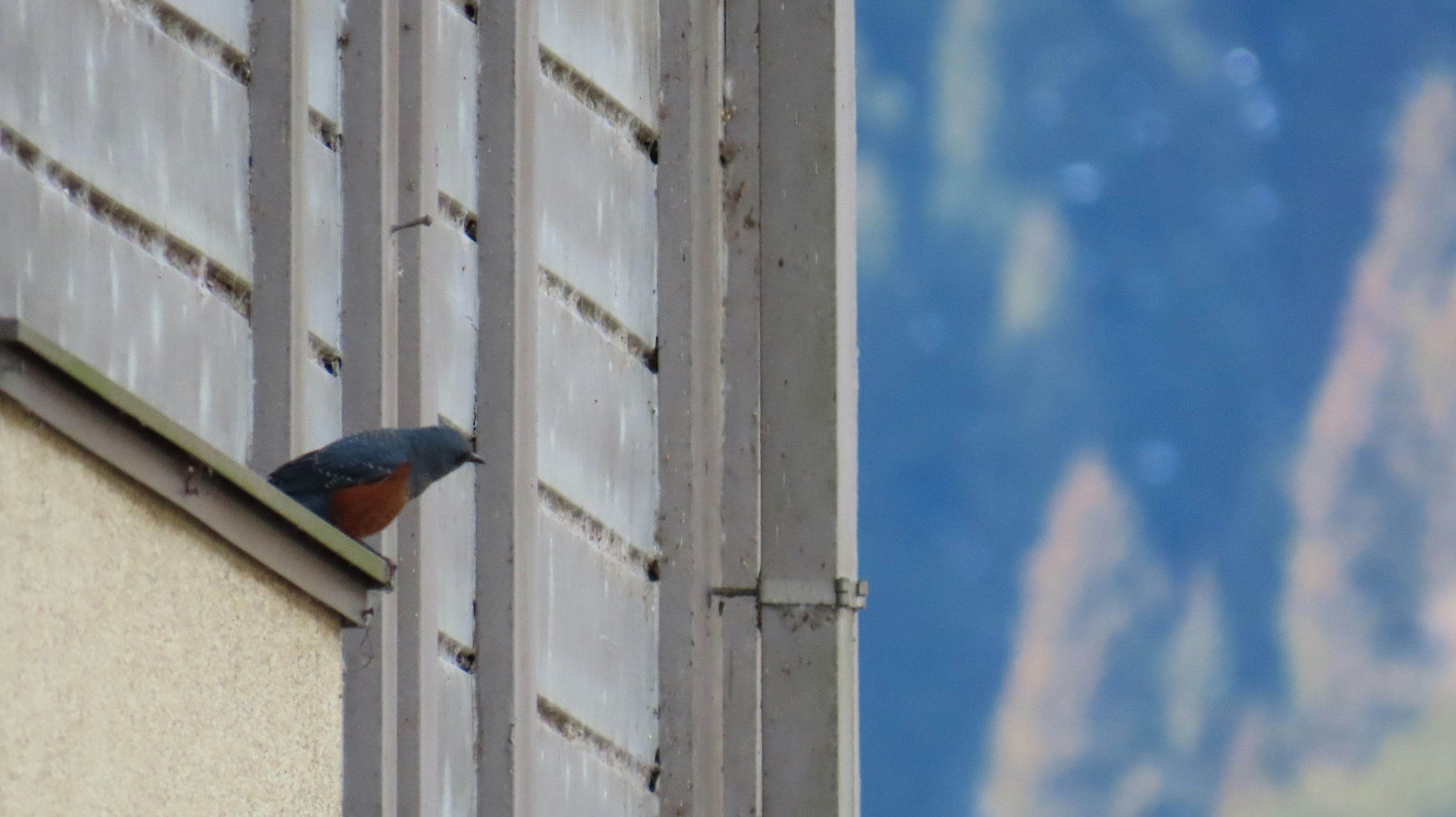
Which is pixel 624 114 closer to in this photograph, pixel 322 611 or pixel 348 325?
pixel 348 325

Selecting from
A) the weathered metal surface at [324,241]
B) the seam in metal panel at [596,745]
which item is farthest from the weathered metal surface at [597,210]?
the seam in metal panel at [596,745]

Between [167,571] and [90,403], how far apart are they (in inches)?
8.5

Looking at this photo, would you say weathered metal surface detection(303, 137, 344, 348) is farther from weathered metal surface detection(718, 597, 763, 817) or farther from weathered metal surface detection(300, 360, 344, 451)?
weathered metal surface detection(718, 597, 763, 817)

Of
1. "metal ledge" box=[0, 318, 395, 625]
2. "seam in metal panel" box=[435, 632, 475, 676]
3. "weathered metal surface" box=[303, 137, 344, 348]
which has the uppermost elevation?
"weathered metal surface" box=[303, 137, 344, 348]

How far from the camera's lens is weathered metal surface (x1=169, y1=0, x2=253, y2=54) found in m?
3.55

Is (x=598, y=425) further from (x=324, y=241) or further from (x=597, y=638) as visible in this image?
(x=324, y=241)

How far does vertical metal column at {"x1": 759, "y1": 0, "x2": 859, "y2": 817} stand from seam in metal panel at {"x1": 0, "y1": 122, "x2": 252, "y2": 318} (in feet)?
5.83

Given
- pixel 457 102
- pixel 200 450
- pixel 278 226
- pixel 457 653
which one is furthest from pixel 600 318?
pixel 200 450

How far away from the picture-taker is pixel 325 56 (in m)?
3.90

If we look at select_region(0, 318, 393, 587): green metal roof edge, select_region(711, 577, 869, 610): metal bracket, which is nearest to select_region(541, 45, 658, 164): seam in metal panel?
select_region(711, 577, 869, 610): metal bracket

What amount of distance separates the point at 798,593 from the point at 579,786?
2.44 feet

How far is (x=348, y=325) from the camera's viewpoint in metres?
3.91

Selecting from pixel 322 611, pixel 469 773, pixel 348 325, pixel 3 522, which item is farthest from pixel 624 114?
pixel 3 522

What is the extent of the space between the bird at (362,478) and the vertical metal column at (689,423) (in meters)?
1.63
